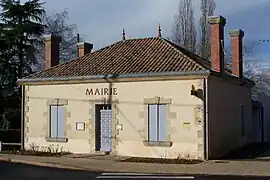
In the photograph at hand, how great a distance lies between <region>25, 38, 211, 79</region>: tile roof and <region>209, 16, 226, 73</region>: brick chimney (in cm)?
50

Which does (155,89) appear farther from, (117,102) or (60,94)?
(60,94)

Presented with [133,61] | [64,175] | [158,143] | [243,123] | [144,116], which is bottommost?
[64,175]

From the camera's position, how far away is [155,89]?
21.3 m

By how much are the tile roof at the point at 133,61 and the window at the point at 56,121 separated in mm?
1638

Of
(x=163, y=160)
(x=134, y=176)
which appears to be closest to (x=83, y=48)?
(x=163, y=160)

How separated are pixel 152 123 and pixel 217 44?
15.3 ft

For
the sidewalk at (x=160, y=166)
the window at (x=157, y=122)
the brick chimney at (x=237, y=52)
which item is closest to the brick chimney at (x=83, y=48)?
the window at (x=157, y=122)

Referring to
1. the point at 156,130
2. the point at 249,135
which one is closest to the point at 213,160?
the point at 156,130

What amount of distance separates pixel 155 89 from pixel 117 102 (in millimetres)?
2024

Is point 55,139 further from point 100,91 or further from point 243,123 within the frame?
point 243,123

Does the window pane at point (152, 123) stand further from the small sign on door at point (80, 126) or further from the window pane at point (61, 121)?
the window pane at point (61, 121)

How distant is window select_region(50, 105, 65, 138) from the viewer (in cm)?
2363

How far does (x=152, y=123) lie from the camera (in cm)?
2134

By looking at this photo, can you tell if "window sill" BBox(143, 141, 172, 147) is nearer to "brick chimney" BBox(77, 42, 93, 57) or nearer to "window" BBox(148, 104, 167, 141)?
"window" BBox(148, 104, 167, 141)
